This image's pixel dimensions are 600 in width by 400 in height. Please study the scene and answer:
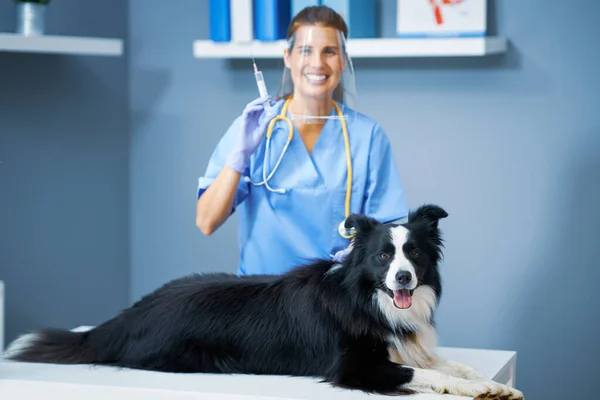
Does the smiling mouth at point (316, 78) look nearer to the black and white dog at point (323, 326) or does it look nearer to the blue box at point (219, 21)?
the black and white dog at point (323, 326)

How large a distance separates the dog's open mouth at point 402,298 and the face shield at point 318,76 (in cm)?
67

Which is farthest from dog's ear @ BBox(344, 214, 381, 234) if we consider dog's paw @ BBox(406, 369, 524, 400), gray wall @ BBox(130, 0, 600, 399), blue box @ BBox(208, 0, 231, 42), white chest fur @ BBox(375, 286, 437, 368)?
blue box @ BBox(208, 0, 231, 42)

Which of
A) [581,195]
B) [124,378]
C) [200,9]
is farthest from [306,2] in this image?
[124,378]

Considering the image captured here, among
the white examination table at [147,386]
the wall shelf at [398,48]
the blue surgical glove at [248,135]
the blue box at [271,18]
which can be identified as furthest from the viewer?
the blue box at [271,18]

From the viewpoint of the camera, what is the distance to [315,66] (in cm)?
209

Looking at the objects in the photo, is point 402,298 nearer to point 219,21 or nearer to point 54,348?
point 54,348

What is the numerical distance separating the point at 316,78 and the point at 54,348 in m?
0.85

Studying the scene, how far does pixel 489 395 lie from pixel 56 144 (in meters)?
2.07

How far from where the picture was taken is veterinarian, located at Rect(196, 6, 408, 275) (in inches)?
83.5

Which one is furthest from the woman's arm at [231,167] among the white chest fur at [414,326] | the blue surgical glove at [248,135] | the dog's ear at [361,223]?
the white chest fur at [414,326]

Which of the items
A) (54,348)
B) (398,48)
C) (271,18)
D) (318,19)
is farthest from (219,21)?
(54,348)

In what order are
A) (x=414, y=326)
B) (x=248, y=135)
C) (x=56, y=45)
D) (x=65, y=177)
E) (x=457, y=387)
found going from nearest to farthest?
1. (x=457, y=387)
2. (x=414, y=326)
3. (x=248, y=135)
4. (x=56, y=45)
5. (x=65, y=177)

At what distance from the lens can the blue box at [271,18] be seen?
9.71ft

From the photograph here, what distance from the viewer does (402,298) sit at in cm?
162
